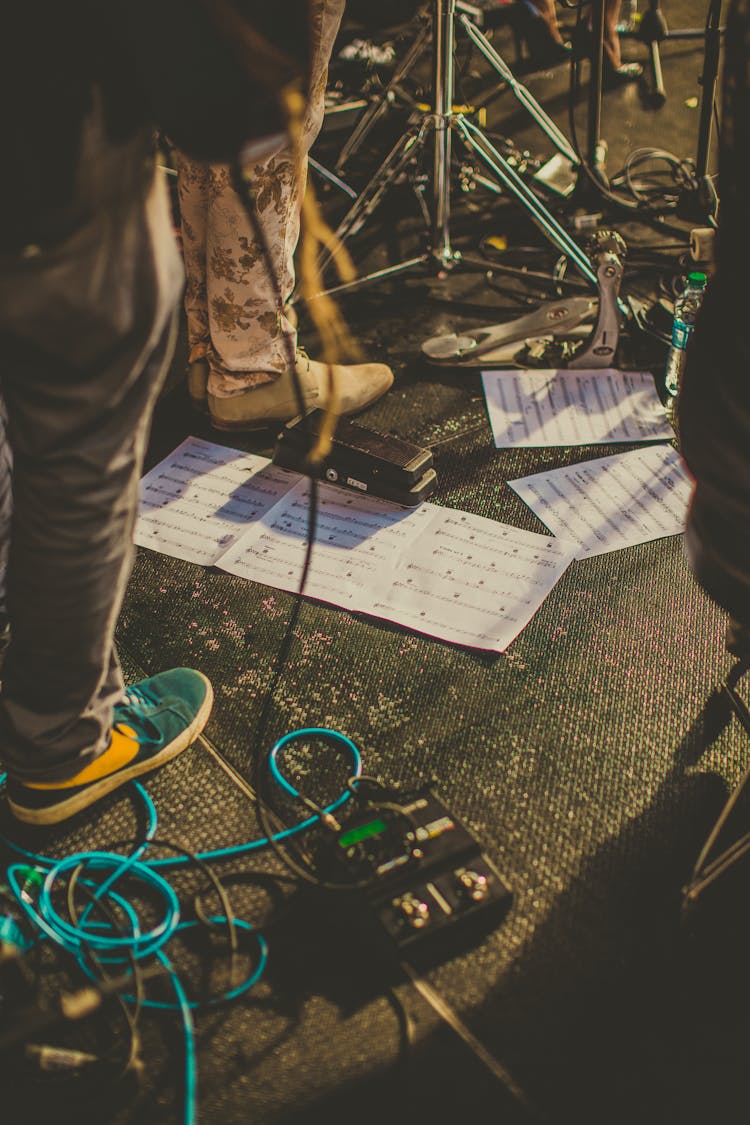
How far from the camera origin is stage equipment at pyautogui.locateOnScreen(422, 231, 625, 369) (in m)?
2.08

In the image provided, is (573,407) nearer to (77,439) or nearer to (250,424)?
(250,424)

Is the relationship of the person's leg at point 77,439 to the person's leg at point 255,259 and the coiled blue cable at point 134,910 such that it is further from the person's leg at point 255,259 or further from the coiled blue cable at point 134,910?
the person's leg at point 255,259

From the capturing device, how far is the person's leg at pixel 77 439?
31.9 inches

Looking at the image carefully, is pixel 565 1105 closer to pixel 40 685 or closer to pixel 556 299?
pixel 40 685

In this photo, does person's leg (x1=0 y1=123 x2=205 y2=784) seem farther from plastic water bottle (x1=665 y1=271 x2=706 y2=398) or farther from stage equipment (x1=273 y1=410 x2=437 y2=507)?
plastic water bottle (x1=665 y1=271 x2=706 y2=398)

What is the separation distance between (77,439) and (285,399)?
107cm

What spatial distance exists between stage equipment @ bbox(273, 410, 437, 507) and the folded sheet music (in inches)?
1.0

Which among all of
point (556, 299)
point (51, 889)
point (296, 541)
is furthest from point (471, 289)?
point (51, 889)

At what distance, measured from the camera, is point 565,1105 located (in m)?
0.94

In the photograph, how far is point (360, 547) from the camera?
1.66 meters

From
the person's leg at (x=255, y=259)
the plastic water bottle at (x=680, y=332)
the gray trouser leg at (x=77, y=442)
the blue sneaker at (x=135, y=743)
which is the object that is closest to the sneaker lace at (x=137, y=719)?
the blue sneaker at (x=135, y=743)

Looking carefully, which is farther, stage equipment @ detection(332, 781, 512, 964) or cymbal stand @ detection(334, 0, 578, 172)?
cymbal stand @ detection(334, 0, 578, 172)

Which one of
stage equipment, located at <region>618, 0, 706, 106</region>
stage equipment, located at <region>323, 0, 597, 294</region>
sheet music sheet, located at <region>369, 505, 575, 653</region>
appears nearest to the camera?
sheet music sheet, located at <region>369, 505, 575, 653</region>

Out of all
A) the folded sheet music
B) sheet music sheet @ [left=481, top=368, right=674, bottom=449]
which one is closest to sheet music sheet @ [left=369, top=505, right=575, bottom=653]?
the folded sheet music
